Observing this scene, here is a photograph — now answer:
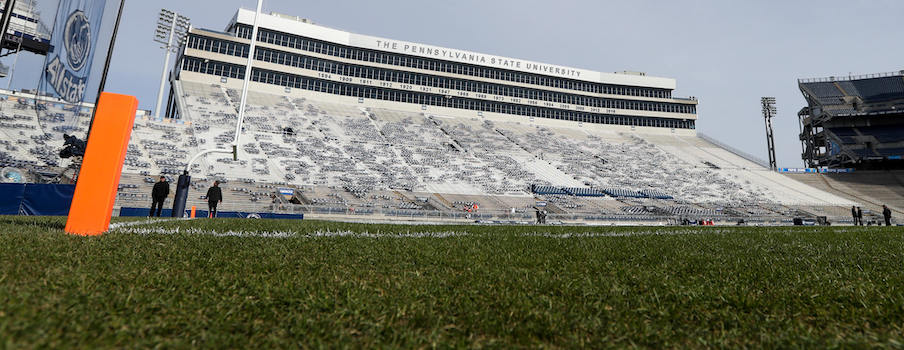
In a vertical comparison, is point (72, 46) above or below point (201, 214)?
above

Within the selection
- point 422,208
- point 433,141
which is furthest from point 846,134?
point 422,208

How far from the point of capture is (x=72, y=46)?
267 inches

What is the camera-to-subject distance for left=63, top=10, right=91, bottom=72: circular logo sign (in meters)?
6.63

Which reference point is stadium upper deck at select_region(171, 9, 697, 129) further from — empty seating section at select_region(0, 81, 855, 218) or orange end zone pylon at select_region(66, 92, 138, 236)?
orange end zone pylon at select_region(66, 92, 138, 236)

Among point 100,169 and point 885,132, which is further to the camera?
point 885,132

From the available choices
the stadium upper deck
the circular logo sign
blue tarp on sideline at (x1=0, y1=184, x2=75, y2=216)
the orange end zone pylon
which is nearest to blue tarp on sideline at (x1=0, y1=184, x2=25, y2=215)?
blue tarp on sideline at (x1=0, y1=184, x2=75, y2=216)

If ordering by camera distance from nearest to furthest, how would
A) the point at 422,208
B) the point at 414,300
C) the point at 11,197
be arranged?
the point at 414,300 → the point at 11,197 → the point at 422,208

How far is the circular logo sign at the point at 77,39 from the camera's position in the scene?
21.7 feet

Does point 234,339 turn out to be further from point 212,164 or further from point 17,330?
point 212,164

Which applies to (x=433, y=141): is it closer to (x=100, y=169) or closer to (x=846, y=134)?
(x=100, y=169)

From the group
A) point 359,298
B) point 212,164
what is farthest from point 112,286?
point 212,164

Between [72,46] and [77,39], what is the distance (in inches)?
6.4

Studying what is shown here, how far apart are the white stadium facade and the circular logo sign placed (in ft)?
13.9

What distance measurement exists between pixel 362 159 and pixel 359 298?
97.3 feet
